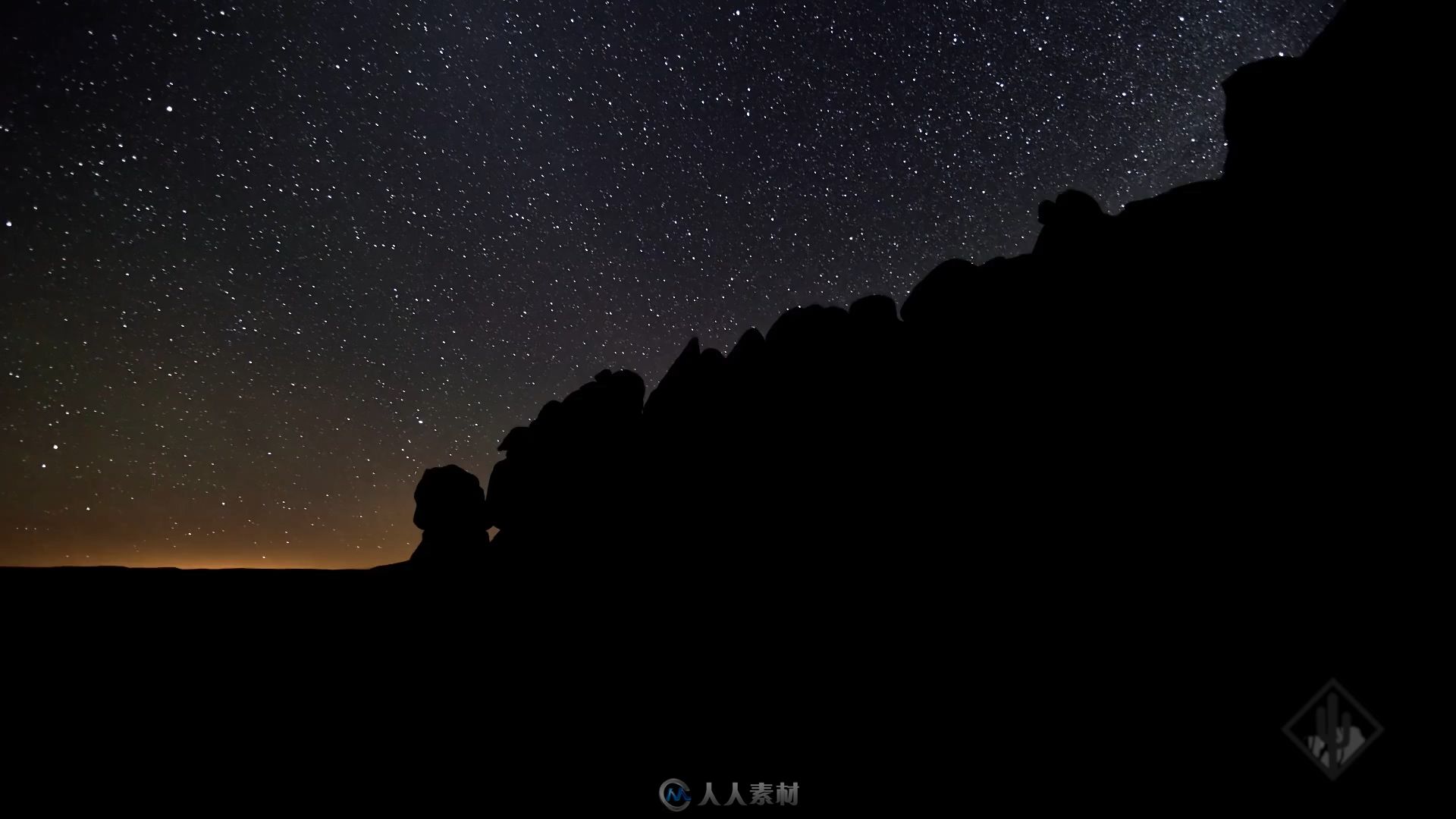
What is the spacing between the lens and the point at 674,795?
9414 millimetres

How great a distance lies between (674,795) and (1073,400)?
1153 centimetres

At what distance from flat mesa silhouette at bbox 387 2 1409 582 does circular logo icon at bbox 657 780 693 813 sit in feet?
17.9

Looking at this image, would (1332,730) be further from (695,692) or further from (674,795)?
(695,692)

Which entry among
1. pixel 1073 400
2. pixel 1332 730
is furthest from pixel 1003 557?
pixel 1332 730

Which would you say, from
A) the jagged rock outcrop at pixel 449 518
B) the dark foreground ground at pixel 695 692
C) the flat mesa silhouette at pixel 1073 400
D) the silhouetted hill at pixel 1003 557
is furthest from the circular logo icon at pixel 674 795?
the jagged rock outcrop at pixel 449 518

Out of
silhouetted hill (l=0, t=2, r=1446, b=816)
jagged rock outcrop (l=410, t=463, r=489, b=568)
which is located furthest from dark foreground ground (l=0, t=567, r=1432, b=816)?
jagged rock outcrop (l=410, t=463, r=489, b=568)

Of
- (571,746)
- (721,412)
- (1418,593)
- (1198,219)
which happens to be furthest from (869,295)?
(571,746)

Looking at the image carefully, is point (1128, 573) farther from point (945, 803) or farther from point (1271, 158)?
point (1271, 158)

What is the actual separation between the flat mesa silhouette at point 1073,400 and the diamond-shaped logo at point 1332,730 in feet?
8.72

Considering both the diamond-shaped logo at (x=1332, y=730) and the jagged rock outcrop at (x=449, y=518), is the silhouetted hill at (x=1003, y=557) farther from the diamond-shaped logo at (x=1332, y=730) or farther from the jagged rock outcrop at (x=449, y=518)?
the jagged rock outcrop at (x=449, y=518)

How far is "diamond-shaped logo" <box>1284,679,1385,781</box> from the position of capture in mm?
6309

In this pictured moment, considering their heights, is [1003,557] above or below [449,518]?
below

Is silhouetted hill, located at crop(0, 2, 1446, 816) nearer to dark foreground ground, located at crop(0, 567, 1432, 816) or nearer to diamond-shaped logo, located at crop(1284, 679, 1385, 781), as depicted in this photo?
dark foreground ground, located at crop(0, 567, 1432, 816)

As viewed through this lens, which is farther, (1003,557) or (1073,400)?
(1073,400)
